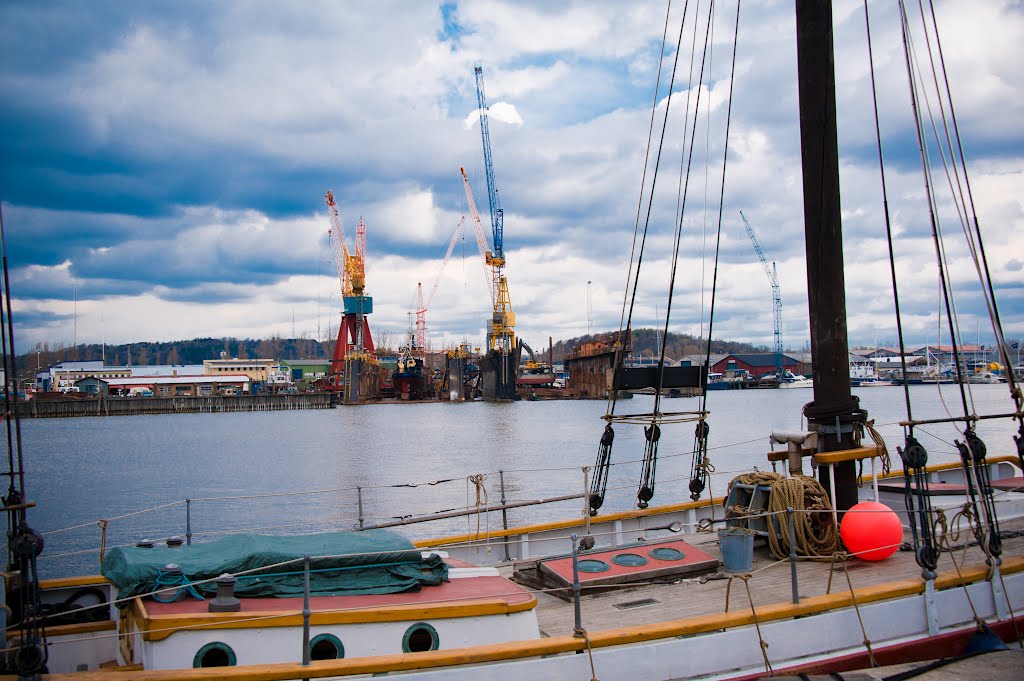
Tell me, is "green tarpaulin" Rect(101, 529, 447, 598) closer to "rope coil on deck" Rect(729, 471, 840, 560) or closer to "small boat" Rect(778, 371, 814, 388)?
"rope coil on deck" Rect(729, 471, 840, 560)

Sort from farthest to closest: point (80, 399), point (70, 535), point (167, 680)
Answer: point (80, 399) → point (70, 535) → point (167, 680)

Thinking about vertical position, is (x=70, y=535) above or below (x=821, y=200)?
below

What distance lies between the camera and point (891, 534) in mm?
9703

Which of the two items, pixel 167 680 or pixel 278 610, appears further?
pixel 278 610

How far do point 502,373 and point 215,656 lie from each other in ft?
457

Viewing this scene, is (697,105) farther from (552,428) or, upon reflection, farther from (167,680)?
(552,428)

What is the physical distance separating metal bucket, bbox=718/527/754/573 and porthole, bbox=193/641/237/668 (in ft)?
18.3

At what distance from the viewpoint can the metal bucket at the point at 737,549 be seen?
30.3 feet

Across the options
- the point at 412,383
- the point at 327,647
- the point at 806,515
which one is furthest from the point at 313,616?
the point at 412,383

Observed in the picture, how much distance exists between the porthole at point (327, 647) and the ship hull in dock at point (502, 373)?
137817 millimetres

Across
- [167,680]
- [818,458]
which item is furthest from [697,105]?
[167,680]

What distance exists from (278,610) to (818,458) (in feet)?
22.7

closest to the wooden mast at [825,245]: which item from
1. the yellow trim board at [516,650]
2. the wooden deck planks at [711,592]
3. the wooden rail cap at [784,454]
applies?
the wooden rail cap at [784,454]

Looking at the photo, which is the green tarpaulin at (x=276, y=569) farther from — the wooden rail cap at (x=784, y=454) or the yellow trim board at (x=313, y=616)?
the wooden rail cap at (x=784, y=454)
